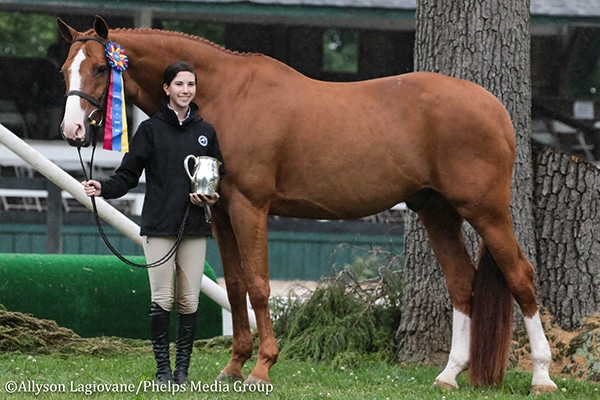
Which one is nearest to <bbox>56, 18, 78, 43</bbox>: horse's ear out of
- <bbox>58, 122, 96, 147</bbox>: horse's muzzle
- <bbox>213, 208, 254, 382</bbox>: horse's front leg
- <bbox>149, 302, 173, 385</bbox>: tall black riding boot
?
<bbox>58, 122, 96, 147</bbox>: horse's muzzle

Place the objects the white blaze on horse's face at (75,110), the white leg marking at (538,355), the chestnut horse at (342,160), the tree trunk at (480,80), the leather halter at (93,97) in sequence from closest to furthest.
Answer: the white blaze on horse's face at (75,110), the leather halter at (93,97), the chestnut horse at (342,160), the white leg marking at (538,355), the tree trunk at (480,80)

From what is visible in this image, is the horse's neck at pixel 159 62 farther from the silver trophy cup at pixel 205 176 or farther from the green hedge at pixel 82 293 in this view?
the green hedge at pixel 82 293

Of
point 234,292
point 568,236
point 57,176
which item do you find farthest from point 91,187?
point 568,236

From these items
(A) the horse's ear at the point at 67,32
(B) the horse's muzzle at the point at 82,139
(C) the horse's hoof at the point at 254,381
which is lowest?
(C) the horse's hoof at the point at 254,381

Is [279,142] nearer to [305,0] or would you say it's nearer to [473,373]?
[473,373]

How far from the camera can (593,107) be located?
17.1 metres

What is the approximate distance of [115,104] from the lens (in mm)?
5840

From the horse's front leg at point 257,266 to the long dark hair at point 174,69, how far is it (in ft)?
2.79

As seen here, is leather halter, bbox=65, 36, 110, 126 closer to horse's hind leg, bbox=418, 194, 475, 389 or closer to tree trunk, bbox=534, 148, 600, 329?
horse's hind leg, bbox=418, 194, 475, 389

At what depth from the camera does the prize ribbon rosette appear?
5.81m

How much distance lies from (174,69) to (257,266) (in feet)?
4.17

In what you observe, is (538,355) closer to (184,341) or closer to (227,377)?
(227,377)

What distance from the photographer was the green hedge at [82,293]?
8352mm

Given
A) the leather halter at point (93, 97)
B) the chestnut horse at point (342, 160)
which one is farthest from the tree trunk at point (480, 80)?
the leather halter at point (93, 97)
